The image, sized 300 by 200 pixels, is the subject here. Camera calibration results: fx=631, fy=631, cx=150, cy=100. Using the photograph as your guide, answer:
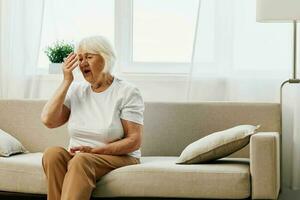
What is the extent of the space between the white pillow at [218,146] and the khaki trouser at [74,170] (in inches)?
13.5

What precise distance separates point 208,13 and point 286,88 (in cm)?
70

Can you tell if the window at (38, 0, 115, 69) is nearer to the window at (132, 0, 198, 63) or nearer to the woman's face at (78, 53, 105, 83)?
the window at (132, 0, 198, 63)

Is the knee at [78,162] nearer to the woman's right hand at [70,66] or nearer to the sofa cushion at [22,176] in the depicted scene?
the sofa cushion at [22,176]

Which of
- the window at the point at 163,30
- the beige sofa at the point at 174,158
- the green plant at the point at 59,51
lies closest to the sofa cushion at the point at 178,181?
the beige sofa at the point at 174,158

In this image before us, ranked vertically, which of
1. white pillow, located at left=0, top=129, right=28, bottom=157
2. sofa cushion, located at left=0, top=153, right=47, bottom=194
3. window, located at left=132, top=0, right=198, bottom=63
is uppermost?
window, located at left=132, top=0, right=198, bottom=63

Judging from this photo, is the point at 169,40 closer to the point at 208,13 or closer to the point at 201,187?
the point at 208,13

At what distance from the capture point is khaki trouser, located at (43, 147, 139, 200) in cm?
302

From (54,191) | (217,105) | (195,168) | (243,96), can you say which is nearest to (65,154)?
(54,191)

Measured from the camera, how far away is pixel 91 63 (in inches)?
135

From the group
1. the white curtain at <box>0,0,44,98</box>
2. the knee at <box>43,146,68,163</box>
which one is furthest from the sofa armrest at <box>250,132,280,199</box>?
the white curtain at <box>0,0,44,98</box>

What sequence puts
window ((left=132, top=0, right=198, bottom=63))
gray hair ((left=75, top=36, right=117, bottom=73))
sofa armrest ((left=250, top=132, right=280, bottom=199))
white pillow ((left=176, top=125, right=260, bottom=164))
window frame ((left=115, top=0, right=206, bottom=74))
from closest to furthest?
sofa armrest ((left=250, top=132, right=280, bottom=199))
white pillow ((left=176, top=125, right=260, bottom=164))
gray hair ((left=75, top=36, right=117, bottom=73))
window ((left=132, top=0, right=198, bottom=63))
window frame ((left=115, top=0, right=206, bottom=74))

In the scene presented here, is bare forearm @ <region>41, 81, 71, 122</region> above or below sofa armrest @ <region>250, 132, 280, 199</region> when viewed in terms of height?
above

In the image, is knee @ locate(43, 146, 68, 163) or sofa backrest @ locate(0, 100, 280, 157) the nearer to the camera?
knee @ locate(43, 146, 68, 163)

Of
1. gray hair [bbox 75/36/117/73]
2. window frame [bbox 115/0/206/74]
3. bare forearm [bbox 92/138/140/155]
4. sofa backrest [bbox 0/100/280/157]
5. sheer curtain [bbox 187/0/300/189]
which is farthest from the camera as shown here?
window frame [bbox 115/0/206/74]
